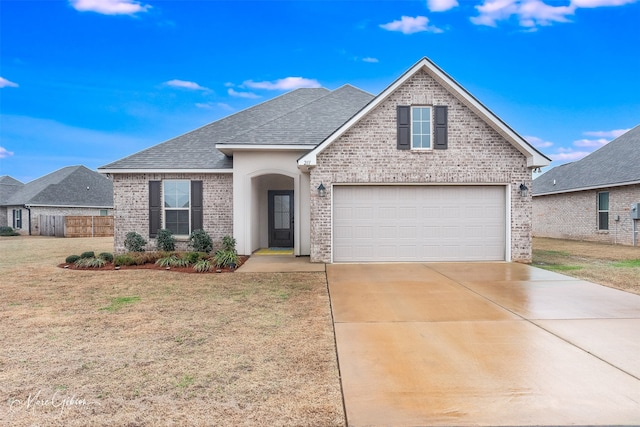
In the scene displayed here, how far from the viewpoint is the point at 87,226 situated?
Result: 28.4 meters

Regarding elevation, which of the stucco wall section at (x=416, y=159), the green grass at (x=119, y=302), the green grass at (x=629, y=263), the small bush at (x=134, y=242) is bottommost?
the green grass at (x=629, y=263)

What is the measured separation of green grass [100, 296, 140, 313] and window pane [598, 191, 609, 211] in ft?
73.1

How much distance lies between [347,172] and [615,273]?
774 centimetres

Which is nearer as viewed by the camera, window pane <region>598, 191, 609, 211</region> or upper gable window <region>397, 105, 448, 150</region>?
Result: upper gable window <region>397, 105, 448, 150</region>

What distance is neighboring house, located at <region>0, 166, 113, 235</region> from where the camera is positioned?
103 feet

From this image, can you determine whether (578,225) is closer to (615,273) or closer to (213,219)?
(615,273)

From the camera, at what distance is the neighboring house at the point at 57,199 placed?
31.3 metres

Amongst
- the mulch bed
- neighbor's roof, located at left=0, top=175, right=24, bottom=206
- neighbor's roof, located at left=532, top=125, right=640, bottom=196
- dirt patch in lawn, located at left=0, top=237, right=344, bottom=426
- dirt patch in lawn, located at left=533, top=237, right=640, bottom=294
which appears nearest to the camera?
dirt patch in lawn, located at left=0, top=237, right=344, bottom=426

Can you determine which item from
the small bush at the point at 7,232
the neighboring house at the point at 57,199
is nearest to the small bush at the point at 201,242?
the neighboring house at the point at 57,199

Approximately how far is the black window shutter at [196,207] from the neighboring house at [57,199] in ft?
79.0

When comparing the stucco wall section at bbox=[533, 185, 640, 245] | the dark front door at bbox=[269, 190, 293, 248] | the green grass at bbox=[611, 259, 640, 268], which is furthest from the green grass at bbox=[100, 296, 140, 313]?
the stucco wall section at bbox=[533, 185, 640, 245]

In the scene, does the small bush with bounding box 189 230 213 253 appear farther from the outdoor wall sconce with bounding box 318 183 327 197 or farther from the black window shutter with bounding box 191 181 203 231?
the outdoor wall sconce with bounding box 318 183 327 197

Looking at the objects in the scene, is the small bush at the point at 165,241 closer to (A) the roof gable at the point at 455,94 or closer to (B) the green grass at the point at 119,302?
(A) the roof gable at the point at 455,94

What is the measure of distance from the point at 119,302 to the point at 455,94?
10.6 meters
